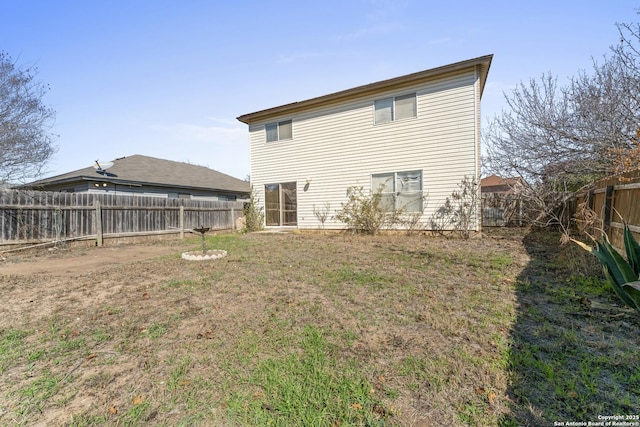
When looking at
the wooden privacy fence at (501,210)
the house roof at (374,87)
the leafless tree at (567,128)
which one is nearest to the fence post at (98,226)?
the house roof at (374,87)

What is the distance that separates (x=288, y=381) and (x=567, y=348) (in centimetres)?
233

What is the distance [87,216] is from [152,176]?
5957 millimetres

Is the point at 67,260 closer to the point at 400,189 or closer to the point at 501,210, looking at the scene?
the point at 400,189

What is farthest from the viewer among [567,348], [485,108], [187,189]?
[187,189]

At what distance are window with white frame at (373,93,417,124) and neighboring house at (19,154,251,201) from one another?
450 inches

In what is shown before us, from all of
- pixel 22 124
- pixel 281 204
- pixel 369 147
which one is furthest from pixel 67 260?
pixel 369 147

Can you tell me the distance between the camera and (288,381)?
196 centimetres

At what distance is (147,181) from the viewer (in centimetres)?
1381

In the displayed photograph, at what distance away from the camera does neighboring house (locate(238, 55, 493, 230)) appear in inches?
Answer: 344

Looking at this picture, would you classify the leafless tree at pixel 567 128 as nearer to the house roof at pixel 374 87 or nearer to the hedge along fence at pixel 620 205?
the house roof at pixel 374 87

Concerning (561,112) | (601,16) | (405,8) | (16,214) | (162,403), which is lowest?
(162,403)

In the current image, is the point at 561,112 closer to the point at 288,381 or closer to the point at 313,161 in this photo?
the point at 313,161

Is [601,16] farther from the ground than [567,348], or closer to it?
farther from the ground

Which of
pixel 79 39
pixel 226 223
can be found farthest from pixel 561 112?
pixel 79 39
